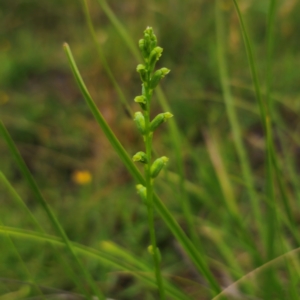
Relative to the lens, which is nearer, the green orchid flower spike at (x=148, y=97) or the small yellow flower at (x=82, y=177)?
the green orchid flower spike at (x=148, y=97)

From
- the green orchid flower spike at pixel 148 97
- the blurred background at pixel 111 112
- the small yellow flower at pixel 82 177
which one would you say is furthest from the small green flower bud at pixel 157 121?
the small yellow flower at pixel 82 177

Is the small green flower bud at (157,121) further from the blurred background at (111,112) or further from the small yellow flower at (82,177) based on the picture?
the small yellow flower at (82,177)

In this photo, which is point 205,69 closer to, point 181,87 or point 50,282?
point 181,87

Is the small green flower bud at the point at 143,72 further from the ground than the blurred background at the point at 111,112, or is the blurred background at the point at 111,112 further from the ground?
the blurred background at the point at 111,112

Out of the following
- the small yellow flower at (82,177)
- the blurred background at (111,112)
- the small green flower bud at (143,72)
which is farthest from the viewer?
the small yellow flower at (82,177)

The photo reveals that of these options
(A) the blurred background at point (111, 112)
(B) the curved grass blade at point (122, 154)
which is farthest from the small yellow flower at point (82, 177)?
(B) the curved grass blade at point (122, 154)

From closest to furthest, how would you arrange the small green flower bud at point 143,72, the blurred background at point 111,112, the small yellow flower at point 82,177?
the small green flower bud at point 143,72, the blurred background at point 111,112, the small yellow flower at point 82,177

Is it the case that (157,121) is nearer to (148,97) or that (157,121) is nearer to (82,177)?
(148,97)
